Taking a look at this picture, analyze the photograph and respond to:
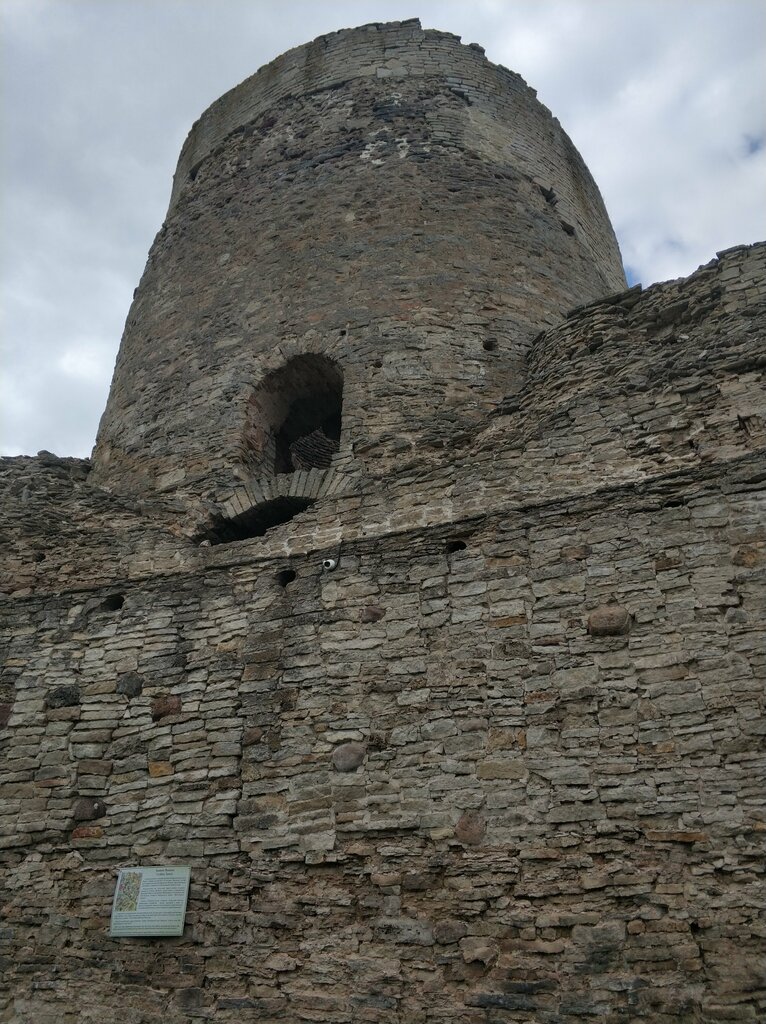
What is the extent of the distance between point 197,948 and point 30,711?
1965mm

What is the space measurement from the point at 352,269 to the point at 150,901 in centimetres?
536

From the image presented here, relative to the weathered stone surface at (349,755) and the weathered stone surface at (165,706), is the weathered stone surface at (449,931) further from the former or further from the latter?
the weathered stone surface at (165,706)

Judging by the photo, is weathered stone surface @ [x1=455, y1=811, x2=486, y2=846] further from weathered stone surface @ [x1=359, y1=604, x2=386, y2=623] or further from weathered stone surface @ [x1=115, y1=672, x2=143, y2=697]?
weathered stone surface @ [x1=115, y1=672, x2=143, y2=697]

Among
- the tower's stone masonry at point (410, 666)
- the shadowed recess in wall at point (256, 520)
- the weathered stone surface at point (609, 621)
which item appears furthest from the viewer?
the shadowed recess in wall at point (256, 520)

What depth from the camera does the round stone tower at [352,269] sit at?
7.08 m

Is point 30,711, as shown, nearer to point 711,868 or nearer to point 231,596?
point 231,596

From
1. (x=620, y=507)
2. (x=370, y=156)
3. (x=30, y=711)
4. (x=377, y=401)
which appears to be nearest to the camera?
(x=620, y=507)

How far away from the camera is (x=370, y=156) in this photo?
28.5 ft

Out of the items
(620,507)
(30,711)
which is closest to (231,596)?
(30,711)

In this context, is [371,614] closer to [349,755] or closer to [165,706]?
[349,755]

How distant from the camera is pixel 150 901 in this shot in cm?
470

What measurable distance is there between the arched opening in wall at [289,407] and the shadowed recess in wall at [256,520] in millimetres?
507

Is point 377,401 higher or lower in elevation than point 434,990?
higher

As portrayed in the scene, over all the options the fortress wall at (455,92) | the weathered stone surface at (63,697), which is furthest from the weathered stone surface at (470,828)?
the fortress wall at (455,92)
